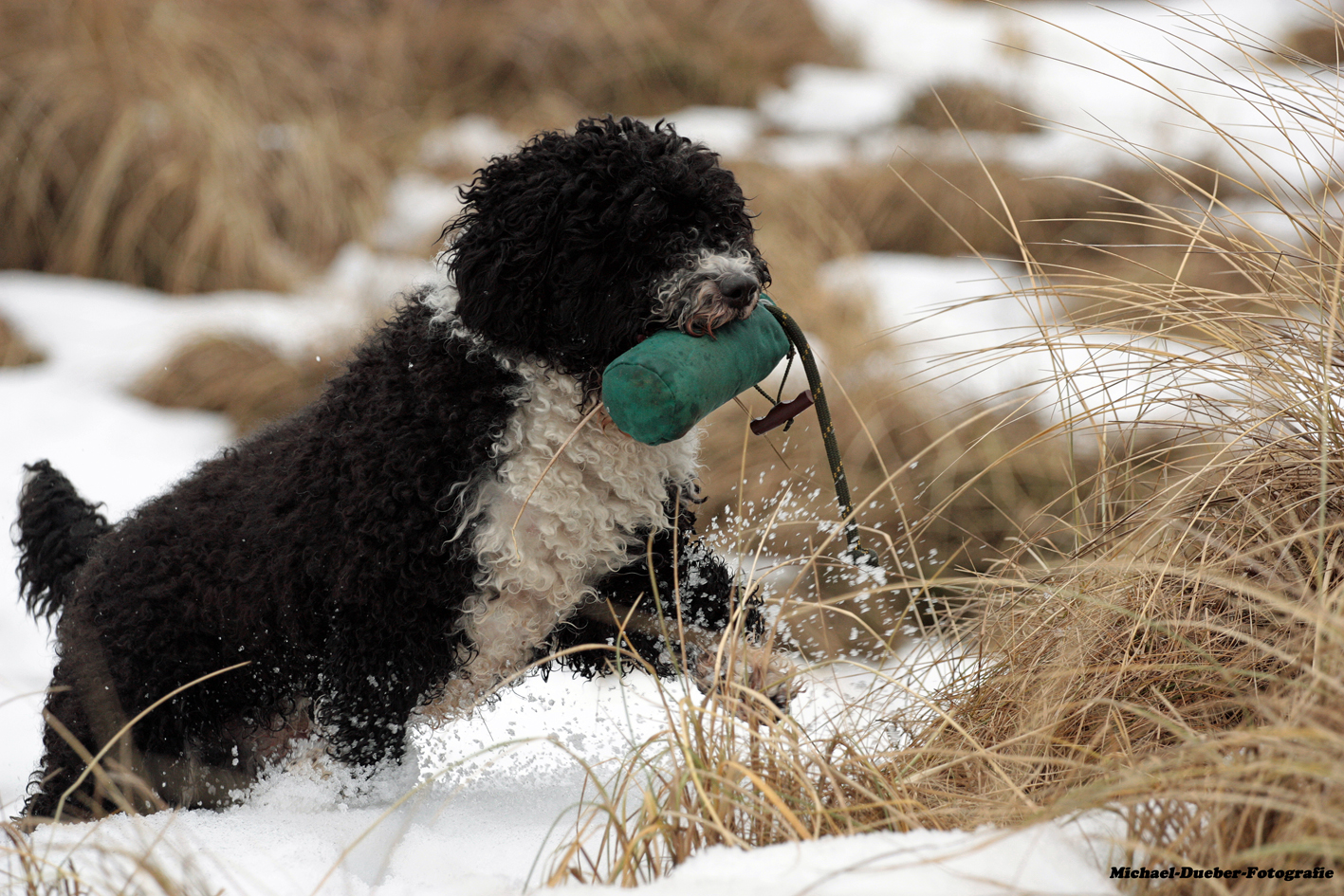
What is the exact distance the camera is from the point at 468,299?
214 centimetres

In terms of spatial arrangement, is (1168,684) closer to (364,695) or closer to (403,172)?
(364,695)

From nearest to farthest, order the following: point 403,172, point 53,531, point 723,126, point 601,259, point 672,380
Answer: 1. point 672,380
2. point 601,259
3. point 53,531
4. point 403,172
5. point 723,126

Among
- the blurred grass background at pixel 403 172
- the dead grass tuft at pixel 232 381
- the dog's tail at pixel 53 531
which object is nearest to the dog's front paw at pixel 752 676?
the blurred grass background at pixel 403 172

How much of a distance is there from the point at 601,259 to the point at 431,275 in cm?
52

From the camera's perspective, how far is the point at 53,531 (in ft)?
9.30

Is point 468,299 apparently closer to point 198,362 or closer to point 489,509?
point 489,509

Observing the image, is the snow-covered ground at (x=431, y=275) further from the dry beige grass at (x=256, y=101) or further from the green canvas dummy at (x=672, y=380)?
the green canvas dummy at (x=672, y=380)

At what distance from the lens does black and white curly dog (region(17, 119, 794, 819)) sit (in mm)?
2117

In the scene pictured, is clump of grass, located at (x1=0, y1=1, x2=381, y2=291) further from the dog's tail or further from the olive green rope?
the olive green rope

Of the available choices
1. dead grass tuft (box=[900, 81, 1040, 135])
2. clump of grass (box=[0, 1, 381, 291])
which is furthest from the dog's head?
dead grass tuft (box=[900, 81, 1040, 135])

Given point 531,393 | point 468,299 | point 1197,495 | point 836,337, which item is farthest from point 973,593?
point 836,337

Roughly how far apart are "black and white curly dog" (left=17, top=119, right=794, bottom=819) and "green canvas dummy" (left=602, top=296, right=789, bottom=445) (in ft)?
0.21

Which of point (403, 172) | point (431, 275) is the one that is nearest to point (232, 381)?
point (403, 172)

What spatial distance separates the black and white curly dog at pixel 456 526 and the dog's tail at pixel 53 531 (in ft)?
1.04
